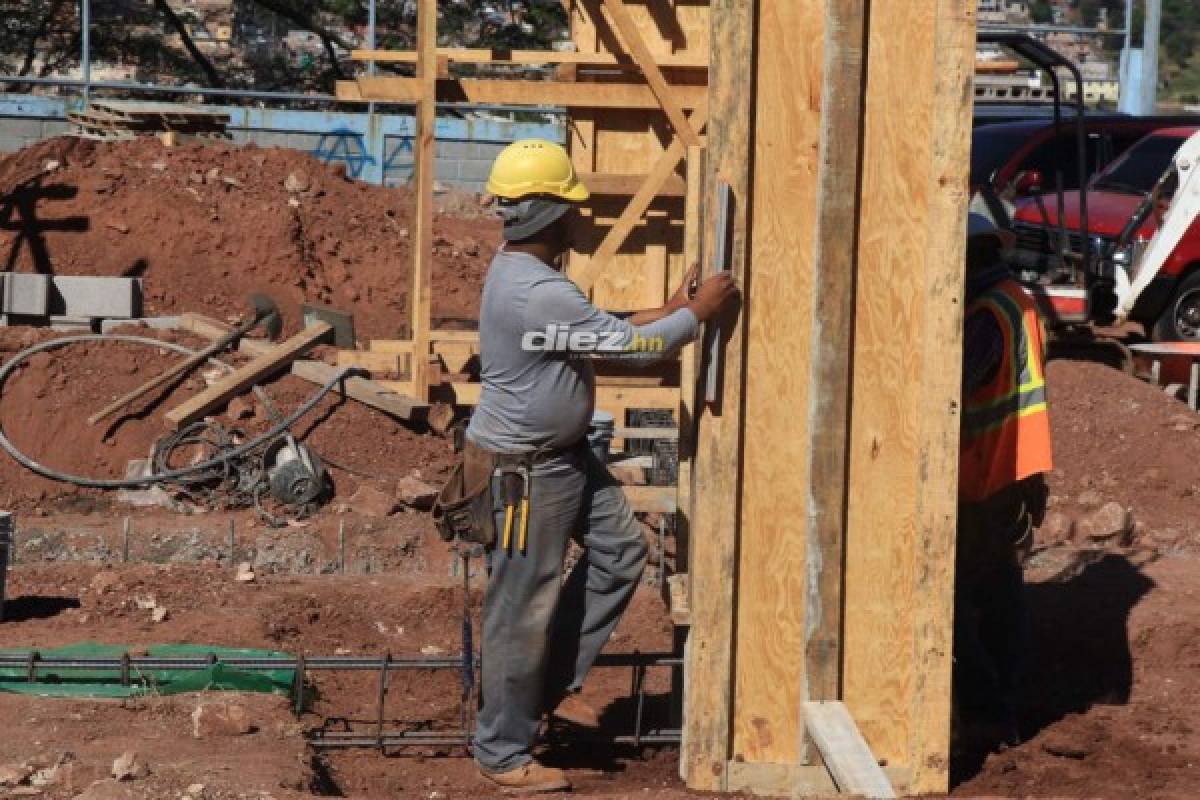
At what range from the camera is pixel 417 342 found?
12086mm

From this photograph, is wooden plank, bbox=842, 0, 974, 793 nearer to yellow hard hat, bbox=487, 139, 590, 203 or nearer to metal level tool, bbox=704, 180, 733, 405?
metal level tool, bbox=704, 180, 733, 405

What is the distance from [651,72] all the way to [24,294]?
5112 mm

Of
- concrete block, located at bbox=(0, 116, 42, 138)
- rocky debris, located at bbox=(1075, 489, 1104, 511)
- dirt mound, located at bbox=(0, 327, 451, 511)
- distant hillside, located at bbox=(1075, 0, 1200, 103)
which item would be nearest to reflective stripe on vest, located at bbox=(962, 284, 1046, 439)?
rocky debris, located at bbox=(1075, 489, 1104, 511)

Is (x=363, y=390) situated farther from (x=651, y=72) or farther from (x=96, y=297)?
(x=96, y=297)

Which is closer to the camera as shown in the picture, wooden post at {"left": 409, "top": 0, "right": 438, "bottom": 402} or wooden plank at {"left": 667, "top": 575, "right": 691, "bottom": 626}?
wooden plank at {"left": 667, "top": 575, "right": 691, "bottom": 626}

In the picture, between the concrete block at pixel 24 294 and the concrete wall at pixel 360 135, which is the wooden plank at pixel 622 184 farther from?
the concrete wall at pixel 360 135

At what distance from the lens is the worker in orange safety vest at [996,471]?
21.6 feet

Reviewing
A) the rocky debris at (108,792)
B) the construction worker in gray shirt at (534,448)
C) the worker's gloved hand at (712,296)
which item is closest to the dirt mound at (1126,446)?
the construction worker in gray shirt at (534,448)

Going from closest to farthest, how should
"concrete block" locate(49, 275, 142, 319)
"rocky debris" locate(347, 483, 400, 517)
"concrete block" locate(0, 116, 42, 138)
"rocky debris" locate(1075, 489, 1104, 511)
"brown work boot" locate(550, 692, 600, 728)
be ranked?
"brown work boot" locate(550, 692, 600, 728), "rocky debris" locate(347, 483, 400, 517), "rocky debris" locate(1075, 489, 1104, 511), "concrete block" locate(49, 275, 142, 319), "concrete block" locate(0, 116, 42, 138)

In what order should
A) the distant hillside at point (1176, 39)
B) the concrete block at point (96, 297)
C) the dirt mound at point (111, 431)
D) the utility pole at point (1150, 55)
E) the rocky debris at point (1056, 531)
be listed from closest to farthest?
the rocky debris at point (1056, 531) < the dirt mound at point (111, 431) < the concrete block at point (96, 297) < the utility pole at point (1150, 55) < the distant hillside at point (1176, 39)

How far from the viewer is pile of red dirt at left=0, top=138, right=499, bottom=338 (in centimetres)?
1577

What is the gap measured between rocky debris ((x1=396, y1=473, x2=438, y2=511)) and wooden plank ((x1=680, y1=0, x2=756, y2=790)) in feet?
15.7

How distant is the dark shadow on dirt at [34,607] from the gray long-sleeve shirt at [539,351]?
2999 millimetres

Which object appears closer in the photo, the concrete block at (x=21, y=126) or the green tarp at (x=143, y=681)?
the green tarp at (x=143, y=681)
